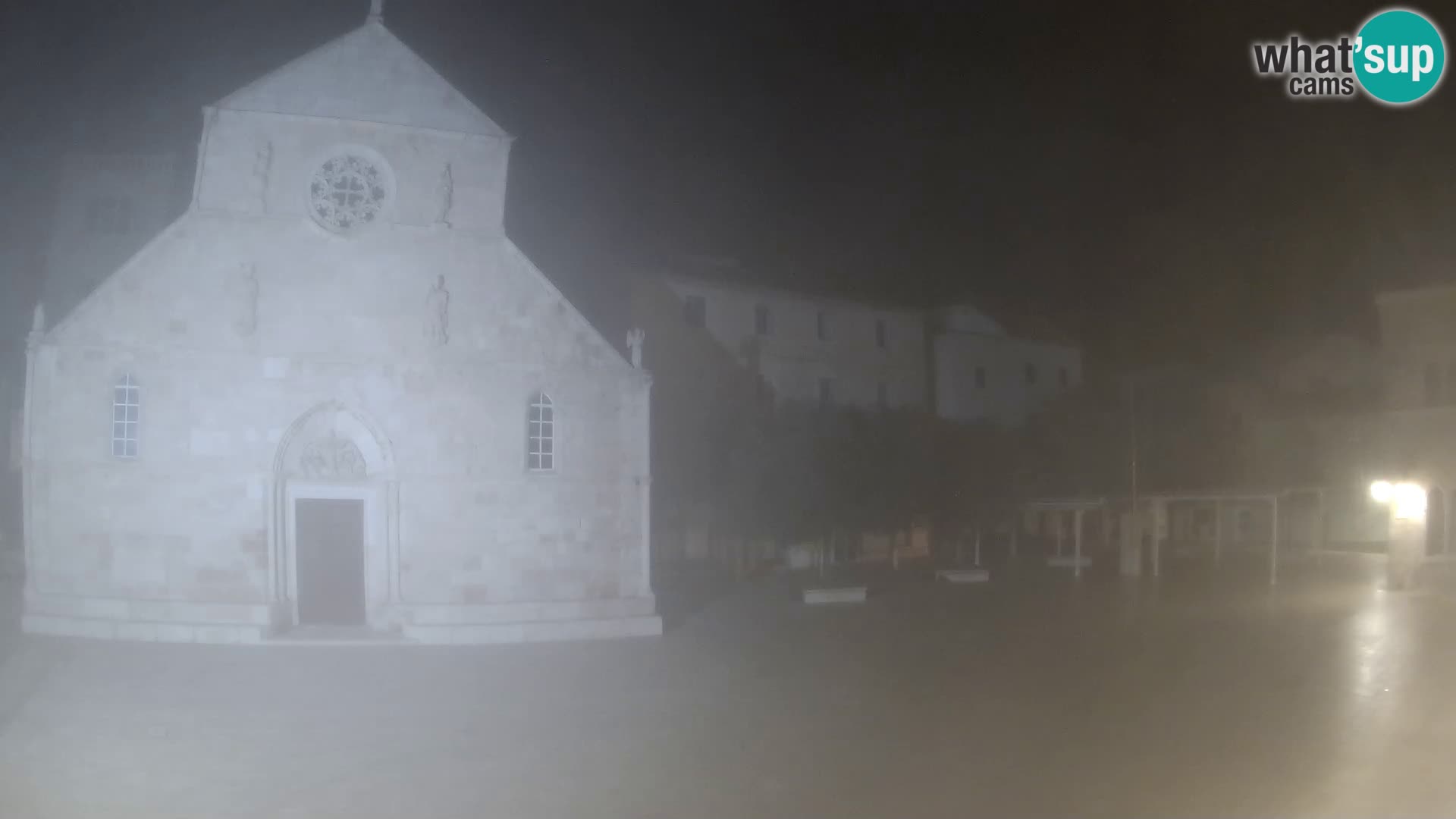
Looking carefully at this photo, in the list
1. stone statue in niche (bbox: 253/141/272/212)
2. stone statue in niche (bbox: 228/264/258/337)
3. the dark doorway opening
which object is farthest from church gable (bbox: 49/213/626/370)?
the dark doorway opening

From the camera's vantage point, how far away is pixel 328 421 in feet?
55.8

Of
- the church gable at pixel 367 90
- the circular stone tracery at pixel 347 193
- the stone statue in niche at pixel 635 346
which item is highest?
the church gable at pixel 367 90

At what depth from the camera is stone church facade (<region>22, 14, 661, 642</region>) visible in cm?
1633

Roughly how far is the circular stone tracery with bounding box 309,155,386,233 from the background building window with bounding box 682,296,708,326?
697 centimetres

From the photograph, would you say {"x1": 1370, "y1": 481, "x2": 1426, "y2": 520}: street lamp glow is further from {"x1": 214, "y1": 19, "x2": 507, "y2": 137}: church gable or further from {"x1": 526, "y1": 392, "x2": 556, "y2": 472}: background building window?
{"x1": 214, "y1": 19, "x2": 507, "y2": 137}: church gable

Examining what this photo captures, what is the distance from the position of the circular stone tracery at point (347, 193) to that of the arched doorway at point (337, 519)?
3.24m

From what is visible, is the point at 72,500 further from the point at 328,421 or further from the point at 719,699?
the point at 719,699

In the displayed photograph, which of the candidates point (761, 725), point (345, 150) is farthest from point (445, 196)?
point (761, 725)

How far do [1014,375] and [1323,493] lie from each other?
33.1 feet

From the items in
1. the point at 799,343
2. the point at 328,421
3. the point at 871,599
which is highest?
the point at 799,343

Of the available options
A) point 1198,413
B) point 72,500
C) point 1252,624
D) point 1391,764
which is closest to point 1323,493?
point 1198,413

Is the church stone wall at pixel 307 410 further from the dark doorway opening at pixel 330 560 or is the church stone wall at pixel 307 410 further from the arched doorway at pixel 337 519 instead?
the dark doorway opening at pixel 330 560

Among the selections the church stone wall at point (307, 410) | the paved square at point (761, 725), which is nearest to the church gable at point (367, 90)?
the church stone wall at point (307, 410)

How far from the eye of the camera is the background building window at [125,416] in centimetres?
1648
